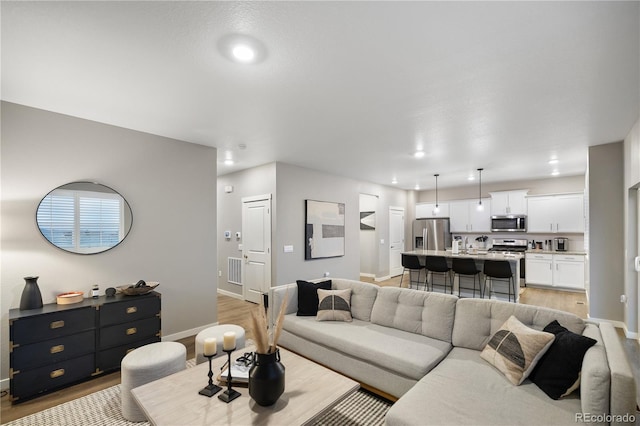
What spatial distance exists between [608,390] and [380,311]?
5.85 ft

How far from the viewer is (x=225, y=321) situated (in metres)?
4.53

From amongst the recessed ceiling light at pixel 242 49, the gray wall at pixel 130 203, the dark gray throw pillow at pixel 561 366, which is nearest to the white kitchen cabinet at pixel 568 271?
the dark gray throw pillow at pixel 561 366

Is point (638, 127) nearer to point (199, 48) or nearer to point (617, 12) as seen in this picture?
point (617, 12)

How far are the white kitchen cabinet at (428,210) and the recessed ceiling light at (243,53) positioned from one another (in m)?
7.58

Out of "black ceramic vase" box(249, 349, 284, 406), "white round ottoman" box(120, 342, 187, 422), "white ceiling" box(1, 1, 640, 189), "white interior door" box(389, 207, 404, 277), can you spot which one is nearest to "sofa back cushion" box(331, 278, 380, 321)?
"black ceramic vase" box(249, 349, 284, 406)

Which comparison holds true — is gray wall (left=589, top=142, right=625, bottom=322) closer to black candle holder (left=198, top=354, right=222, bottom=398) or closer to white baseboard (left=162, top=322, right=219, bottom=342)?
black candle holder (left=198, top=354, right=222, bottom=398)

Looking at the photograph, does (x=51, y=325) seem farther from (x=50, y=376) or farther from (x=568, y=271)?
(x=568, y=271)

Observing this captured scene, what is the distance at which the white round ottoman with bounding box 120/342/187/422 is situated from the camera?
221 centimetres

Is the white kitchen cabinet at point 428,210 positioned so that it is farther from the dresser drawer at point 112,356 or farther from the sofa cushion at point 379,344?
the dresser drawer at point 112,356

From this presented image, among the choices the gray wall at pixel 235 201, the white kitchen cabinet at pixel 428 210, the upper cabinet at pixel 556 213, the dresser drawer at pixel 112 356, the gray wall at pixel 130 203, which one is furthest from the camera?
the white kitchen cabinet at pixel 428 210

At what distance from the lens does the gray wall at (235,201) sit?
5371 mm

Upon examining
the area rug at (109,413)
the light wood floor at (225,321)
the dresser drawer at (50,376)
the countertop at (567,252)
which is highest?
the countertop at (567,252)

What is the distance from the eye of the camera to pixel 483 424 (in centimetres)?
153

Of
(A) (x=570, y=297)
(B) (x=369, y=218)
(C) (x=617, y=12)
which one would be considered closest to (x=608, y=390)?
(C) (x=617, y=12)
